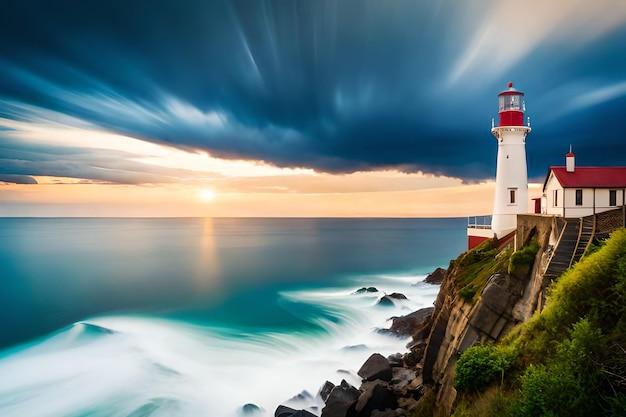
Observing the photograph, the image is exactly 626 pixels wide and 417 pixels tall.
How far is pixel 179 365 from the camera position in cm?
2419

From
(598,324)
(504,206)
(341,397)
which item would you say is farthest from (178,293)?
(598,324)

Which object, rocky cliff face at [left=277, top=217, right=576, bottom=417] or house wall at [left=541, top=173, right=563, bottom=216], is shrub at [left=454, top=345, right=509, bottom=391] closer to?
rocky cliff face at [left=277, top=217, right=576, bottom=417]

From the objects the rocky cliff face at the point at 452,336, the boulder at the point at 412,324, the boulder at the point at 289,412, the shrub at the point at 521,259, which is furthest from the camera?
the boulder at the point at 412,324

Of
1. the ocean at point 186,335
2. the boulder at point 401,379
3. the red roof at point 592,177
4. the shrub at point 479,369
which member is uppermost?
the red roof at point 592,177

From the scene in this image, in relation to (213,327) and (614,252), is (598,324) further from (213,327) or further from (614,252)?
(213,327)

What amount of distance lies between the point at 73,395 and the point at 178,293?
2436cm

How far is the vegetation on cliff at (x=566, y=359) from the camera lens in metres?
7.75

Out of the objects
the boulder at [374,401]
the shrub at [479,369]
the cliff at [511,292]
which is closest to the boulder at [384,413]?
the boulder at [374,401]

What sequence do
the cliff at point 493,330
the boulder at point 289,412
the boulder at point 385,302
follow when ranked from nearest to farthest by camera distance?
the cliff at point 493,330 → the boulder at point 289,412 → the boulder at point 385,302

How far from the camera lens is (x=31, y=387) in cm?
2145

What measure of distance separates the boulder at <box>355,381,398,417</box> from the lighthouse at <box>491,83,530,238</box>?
13671 millimetres

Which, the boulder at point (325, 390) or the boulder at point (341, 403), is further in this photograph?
the boulder at point (325, 390)

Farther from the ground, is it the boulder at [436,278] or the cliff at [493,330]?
the cliff at [493,330]

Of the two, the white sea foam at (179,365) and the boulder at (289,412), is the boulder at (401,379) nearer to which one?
the white sea foam at (179,365)
